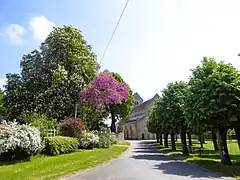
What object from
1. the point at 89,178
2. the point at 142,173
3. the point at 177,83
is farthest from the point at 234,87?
the point at 177,83

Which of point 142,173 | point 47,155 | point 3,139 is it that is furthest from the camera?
point 47,155

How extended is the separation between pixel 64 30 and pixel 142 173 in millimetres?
28128

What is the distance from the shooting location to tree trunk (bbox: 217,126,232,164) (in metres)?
17.7

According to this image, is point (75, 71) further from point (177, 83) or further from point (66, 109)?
point (177, 83)

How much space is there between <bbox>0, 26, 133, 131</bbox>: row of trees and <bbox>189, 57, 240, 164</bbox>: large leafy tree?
1941cm

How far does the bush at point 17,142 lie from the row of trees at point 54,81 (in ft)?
50.7

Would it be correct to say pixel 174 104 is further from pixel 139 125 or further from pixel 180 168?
pixel 139 125

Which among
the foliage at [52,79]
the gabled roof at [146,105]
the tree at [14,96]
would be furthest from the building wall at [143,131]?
the tree at [14,96]

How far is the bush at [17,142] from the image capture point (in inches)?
702

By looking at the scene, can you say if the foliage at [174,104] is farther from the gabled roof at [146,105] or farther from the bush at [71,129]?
the gabled roof at [146,105]

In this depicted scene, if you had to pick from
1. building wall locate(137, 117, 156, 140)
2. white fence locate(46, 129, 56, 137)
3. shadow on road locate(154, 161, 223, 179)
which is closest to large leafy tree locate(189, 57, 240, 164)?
shadow on road locate(154, 161, 223, 179)

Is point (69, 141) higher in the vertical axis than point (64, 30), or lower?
lower

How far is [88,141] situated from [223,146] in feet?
47.1

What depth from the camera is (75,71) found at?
122 ft
